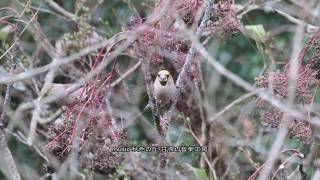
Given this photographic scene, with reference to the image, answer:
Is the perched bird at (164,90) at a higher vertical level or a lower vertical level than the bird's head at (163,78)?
lower

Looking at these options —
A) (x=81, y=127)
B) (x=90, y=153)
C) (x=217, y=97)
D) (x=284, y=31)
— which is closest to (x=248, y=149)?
(x=217, y=97)

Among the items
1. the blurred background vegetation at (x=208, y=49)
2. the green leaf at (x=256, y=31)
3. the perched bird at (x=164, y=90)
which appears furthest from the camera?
the blurred background vegetation at (x=208, y=49)

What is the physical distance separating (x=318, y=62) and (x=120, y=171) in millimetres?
1674

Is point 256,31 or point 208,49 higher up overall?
point 256,31

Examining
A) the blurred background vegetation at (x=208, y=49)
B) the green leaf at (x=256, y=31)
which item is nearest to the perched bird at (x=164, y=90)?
the green leaf at (x=256, y=31)

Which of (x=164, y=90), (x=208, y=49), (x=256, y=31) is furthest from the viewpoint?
(x=208, y=49)

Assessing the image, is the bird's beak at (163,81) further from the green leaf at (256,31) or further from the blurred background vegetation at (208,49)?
the blurred background vegetation at (208,49)

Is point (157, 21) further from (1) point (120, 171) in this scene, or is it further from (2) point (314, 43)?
(1) point (120, 171)

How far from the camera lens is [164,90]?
8.50 feet

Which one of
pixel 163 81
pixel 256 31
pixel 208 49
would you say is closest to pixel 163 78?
pixel 163 81

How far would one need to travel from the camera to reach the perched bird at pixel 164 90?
2572 millimetres

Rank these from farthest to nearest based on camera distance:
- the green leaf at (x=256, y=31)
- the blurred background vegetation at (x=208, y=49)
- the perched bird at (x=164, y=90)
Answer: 1. the blurred background vegetation at (x=208, y=49)
2. the green leaf at (x=256, y=31)
3. the perched bird at (x=164, y=90)

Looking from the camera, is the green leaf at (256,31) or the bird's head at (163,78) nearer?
the bird's head at (163,78)

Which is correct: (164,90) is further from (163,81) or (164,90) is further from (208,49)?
(208,49)
